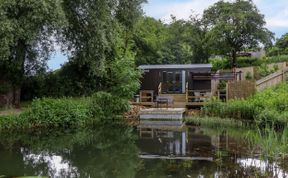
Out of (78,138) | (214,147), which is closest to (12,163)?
(78,138)

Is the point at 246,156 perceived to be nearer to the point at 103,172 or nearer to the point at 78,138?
the point at 103,172

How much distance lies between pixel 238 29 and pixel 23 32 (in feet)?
62.9

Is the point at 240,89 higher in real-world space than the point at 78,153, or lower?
higher

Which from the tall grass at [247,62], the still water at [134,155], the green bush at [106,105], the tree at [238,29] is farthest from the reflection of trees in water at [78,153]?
the tall grass at [247,62]

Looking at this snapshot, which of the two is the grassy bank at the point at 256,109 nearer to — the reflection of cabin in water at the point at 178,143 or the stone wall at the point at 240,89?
the stone wall at the point at 240,89

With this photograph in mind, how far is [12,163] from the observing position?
384 inches

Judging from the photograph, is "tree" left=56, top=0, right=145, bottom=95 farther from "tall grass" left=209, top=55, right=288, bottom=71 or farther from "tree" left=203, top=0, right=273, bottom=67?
"tall grass" left=209, top=55, right=288, bottom=71

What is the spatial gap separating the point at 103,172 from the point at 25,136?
21.2ft

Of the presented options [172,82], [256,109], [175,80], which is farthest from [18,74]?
[256,109]

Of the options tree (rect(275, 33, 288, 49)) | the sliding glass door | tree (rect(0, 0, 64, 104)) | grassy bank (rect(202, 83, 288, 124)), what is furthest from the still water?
tree (rect(275, 33, 288, 49))

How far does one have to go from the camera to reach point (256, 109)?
659 inches

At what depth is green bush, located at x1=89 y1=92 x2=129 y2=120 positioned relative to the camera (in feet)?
63.9

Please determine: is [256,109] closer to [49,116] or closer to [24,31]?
[49,116]

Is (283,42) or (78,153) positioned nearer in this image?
(78,153)
